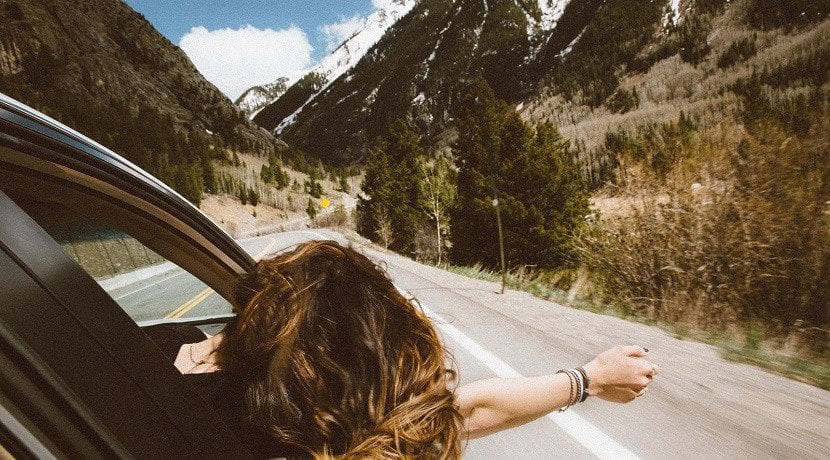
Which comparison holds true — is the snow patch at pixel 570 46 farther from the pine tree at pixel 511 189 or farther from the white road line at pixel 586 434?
the white road line at pixel 586 434

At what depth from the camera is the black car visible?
655mm

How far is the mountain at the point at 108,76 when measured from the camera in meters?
79.8

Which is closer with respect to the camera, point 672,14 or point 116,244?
point 116,244

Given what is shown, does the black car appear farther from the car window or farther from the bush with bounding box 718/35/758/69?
the bush with bounding box 718/35/758/69

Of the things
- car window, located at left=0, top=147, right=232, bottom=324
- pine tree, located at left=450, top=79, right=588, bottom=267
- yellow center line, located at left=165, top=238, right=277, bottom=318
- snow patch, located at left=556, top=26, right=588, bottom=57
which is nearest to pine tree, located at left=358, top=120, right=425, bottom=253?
pine tree, located at left=450, top=79, right=588, bottom=267

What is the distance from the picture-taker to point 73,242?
124cm

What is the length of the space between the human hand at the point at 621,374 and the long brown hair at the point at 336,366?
0.61 metres

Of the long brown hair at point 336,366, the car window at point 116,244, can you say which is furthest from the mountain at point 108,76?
the long brown hair at point 336,366

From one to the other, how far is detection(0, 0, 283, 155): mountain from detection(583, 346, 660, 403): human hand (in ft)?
241

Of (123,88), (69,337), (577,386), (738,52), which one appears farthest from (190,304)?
(738,52)

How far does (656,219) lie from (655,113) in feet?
318

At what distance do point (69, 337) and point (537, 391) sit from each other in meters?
1.22

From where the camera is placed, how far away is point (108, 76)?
99.7 m

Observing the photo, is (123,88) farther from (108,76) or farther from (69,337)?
(69,337)
